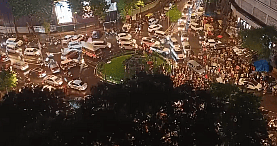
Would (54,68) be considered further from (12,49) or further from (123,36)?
(123,36)

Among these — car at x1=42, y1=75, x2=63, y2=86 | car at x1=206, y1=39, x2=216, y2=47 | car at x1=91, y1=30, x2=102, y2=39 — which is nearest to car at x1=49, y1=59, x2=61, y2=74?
car at x1=42, y1=75, x2=63, y2=86

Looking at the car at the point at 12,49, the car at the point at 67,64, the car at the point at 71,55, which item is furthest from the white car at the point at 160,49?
the car at the point at 12,49

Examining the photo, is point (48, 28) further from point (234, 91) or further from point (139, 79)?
point (234, 91)

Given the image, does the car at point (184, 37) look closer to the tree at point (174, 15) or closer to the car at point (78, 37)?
the tree at point (174, 15)

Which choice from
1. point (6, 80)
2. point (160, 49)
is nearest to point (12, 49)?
point (6, 80)

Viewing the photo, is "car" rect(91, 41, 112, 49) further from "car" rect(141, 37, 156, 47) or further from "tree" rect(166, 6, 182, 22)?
"tree" rect(166, 6, 182, 22)

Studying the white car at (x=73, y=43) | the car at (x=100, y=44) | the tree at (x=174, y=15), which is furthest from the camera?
the tree at (x=174, y=15)

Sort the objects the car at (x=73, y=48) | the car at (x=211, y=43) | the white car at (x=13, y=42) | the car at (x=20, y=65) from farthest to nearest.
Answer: the white car at (x=13, y=42) → the car at (x=211, y=43) → the car at (x=73, y=48) → the car at (x=20, y=65)
